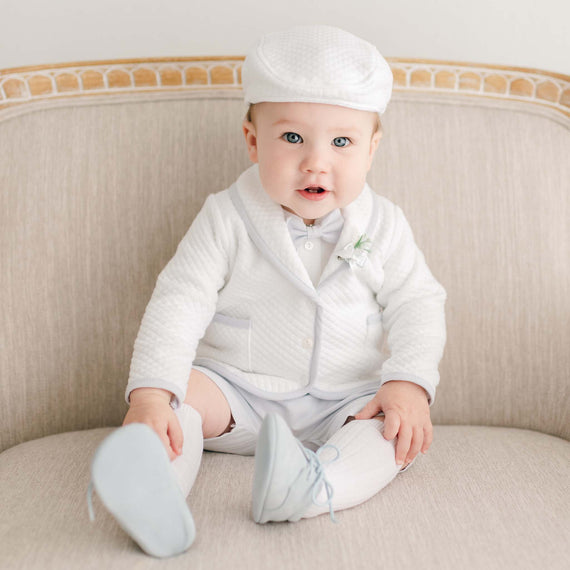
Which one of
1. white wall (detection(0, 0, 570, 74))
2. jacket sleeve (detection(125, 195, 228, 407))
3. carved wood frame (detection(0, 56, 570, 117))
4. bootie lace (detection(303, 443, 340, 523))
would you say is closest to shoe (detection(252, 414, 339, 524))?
bootie lace (detection(303, 443, 340, 523))

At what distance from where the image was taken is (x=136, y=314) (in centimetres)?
136

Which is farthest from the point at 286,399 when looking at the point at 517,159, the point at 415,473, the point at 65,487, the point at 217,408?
the point at 517,159

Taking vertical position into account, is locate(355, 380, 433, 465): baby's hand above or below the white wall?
below

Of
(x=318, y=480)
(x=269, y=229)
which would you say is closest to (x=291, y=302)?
(x=269, y=229)

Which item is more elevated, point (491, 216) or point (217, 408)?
point (491, 216)

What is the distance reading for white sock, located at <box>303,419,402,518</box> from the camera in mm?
988

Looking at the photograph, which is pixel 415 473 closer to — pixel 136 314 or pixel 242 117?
pixel 136 314

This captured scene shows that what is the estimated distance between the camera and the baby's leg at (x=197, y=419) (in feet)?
3.40

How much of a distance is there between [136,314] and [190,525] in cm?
A: 57

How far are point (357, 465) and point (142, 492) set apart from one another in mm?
325

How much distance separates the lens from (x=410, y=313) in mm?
1245

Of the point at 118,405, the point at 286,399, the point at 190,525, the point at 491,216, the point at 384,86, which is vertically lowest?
the point at 118,405

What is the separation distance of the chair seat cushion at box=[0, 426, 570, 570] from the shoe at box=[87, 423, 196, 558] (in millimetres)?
28

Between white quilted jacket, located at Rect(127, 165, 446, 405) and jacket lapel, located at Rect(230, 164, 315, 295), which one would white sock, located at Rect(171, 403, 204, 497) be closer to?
white quilted jacket, located at Rect(127, 165, 446, 405)
